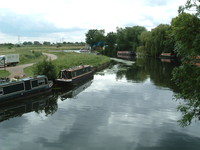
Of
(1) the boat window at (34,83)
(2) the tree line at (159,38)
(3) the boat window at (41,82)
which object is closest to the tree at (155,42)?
(2) the tree line at (159,38)

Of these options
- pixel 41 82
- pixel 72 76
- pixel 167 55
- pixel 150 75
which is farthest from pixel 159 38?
pixel 41 82

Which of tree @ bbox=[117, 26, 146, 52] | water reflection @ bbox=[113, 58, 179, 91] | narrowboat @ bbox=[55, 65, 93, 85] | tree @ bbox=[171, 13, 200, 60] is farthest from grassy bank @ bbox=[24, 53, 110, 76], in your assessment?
tree @ bbox=[117, 26, 146, 52]

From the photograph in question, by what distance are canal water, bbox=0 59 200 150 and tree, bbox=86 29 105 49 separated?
118 m

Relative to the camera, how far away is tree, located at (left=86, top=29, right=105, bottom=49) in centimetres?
14175

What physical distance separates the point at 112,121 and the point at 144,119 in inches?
104

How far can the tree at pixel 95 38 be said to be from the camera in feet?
465

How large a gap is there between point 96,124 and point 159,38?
62.9 meters

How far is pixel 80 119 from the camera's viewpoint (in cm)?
1731

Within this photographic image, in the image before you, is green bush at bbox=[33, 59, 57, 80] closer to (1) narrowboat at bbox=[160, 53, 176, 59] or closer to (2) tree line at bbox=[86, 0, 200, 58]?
(2) tree line at bbox=[86, 0, 200, 58]

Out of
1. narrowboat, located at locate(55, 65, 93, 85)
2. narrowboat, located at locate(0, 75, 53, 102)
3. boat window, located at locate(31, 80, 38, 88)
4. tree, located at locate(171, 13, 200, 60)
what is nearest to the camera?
tree, located at locate(171, 13, 200, 60)

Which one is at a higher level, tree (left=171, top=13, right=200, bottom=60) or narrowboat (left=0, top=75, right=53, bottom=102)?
tree (left=171, top=13, right=200, bottom=60)

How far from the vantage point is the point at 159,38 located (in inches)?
2899

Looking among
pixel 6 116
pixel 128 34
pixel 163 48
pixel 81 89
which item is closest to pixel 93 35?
pixel 128 34

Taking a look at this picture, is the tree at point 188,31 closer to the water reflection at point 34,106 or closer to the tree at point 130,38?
the water reflection at point 34,106
